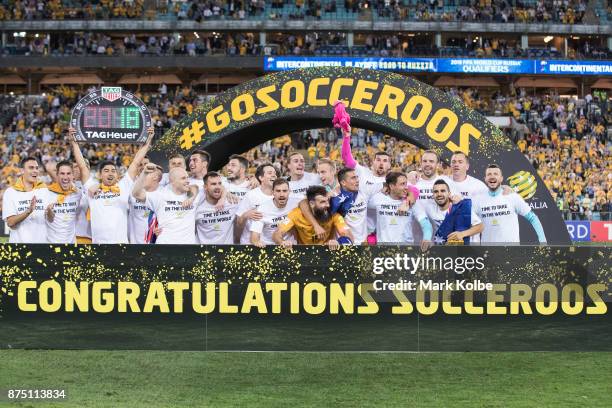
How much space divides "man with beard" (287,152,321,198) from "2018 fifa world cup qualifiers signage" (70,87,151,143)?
1984mm

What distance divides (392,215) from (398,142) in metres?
25.2

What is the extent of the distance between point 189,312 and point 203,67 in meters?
34.9

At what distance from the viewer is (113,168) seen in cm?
1036

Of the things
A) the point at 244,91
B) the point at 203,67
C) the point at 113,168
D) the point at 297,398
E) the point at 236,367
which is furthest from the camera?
the point at 203,67

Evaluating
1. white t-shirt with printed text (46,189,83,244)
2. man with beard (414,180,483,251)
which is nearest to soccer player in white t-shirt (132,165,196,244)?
white t-shirt with printed text (46,189,83,244)

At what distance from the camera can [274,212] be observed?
32.7ft

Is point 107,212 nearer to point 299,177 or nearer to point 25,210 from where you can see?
point 25,210

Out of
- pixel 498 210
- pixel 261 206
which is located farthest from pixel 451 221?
pixel 261 206

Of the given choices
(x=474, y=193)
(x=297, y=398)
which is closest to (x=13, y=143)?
(x=474, y=193)

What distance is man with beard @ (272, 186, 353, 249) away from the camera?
9.12 metres

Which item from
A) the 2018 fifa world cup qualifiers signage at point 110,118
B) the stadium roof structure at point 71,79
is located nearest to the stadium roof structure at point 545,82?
the stadium roof structure at point 71,79

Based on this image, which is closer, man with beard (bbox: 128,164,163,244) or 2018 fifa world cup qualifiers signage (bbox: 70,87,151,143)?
man with beard (bbox: 128,164,163,244)

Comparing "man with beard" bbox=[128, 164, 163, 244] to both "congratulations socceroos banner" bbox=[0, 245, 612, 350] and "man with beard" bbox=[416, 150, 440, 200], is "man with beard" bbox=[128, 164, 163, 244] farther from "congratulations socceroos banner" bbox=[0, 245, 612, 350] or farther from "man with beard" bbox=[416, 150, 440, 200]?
"man with beard" bbox=[416, 150, 440, 200]

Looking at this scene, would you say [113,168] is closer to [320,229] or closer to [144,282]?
[144,282]
